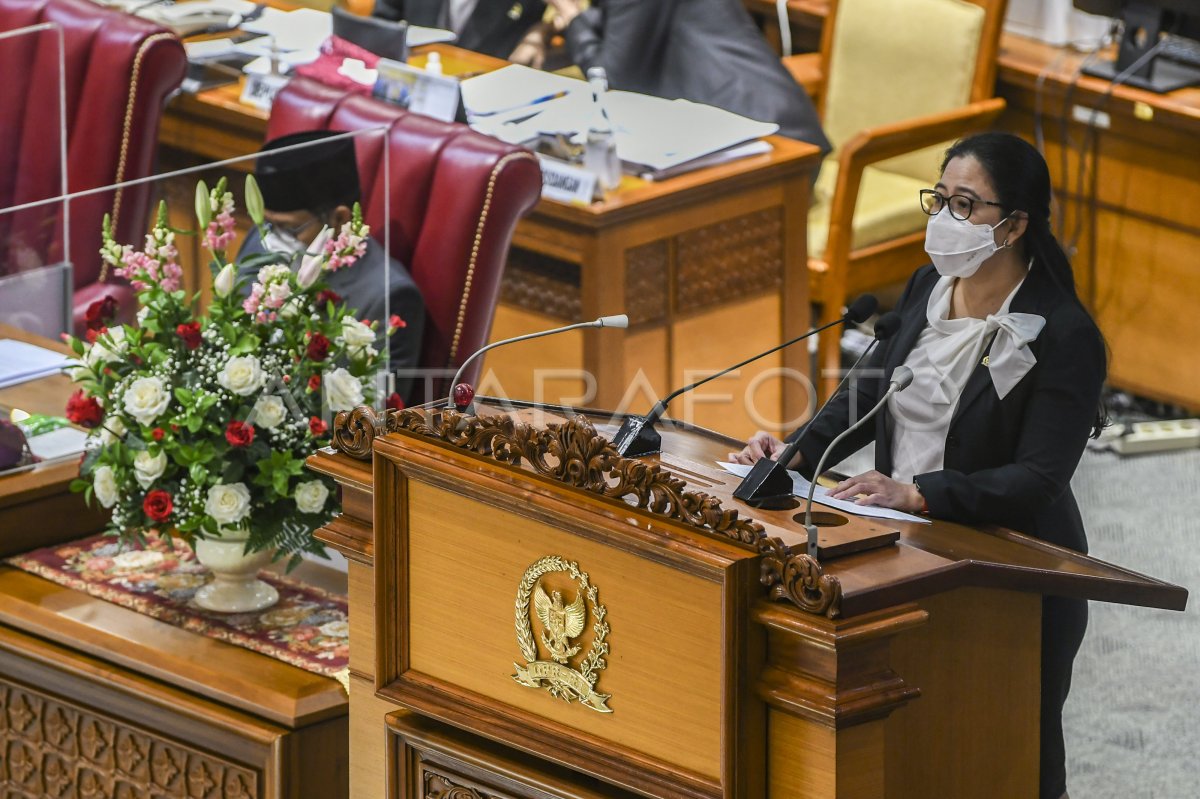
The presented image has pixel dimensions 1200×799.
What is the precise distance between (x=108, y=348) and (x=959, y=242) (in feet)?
3.82

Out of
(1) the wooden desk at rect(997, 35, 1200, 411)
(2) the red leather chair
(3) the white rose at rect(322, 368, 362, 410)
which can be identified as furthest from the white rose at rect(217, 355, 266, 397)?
(1) the wooden desk at rect(997, 35, 1200, 411)

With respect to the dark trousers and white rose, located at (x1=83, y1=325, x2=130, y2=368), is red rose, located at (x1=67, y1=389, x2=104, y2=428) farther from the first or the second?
the dark trousers

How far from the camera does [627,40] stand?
4914 millimetres

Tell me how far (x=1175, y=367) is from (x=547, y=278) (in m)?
1.81

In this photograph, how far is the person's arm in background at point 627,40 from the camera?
4910 mm

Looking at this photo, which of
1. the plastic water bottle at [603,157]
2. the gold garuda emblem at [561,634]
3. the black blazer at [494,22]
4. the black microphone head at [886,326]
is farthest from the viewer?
the black blazer at [494,22]

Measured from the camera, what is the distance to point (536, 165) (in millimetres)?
3311

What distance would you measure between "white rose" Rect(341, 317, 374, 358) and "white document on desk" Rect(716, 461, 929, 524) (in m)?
0.76

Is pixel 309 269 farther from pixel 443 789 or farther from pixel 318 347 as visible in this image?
pixel 443 789

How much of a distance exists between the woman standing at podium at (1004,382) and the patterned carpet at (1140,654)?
1.07 metres

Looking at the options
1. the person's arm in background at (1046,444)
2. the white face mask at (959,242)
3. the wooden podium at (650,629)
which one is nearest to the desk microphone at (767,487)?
the wooden podium at (650,629)

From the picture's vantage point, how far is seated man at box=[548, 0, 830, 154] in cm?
477

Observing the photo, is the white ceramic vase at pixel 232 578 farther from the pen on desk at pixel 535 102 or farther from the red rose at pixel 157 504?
the pen on desk at pixel 535 102

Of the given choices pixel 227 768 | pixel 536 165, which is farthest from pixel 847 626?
pixel 536 165
